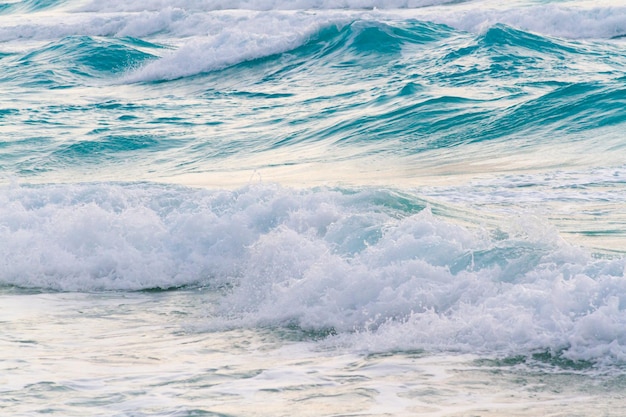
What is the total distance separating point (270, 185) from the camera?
840 cm

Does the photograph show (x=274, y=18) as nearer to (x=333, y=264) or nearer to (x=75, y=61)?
(x=75, y=61)

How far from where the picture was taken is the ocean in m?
4.71

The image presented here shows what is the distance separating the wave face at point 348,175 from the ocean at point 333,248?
1.0 inches

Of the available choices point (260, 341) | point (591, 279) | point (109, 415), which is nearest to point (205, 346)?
point (260, 341)

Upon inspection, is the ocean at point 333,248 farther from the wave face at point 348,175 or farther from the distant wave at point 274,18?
the distant wave at point 274,18

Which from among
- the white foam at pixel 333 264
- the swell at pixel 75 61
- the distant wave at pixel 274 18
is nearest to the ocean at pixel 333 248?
the white foam at pixel 333 264

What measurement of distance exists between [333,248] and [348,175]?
4.87 metres

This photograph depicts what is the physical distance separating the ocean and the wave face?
0.03 meters

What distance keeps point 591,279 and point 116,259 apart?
3.95 meters

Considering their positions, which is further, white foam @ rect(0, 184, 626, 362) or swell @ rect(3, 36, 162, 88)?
swell @ rect(3, 36, 162, 88)

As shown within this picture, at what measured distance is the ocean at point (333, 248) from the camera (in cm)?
471

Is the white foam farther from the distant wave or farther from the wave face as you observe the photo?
the distant wave

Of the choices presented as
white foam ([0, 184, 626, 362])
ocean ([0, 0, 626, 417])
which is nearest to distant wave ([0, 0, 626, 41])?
ocean ([0, 0, 626, 417])

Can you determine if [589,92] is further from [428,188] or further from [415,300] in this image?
[415,300]
